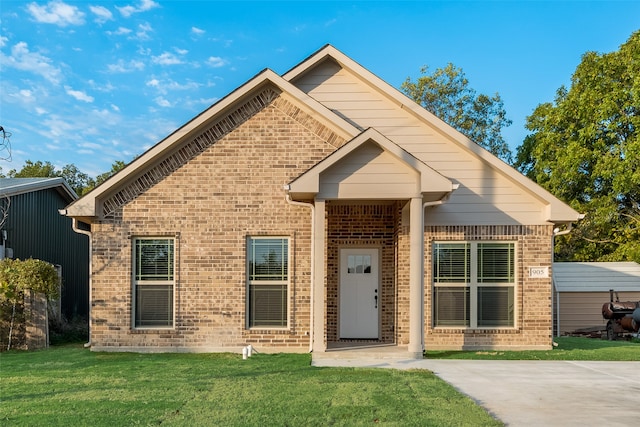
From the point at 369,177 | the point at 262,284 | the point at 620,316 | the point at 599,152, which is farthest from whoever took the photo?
the point at 599,152

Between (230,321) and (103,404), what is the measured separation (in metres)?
4.60

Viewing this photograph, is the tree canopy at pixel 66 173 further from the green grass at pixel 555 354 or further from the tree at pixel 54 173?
the green grass at pixel 555 354

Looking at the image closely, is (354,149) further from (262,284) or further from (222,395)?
(222,395)

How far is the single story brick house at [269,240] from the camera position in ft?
34.0

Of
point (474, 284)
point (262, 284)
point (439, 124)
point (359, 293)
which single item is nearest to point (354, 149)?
point (439, 124)

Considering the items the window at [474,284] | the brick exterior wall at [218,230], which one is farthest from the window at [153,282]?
the window at [474,284]

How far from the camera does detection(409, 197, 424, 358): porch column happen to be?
930 cm

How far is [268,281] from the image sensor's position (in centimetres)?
1048

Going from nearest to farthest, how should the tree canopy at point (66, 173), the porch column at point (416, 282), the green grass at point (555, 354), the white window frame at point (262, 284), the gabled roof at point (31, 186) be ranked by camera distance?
the porch column at point (416, 282) < the green grass at point (555, 354) < the white window frame at point (262, 284) < the gabled roof at point (31, 186) < the tree canopy at point (66, 173)

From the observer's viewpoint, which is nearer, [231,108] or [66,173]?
[231,108]

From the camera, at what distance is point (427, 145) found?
11.1 meters

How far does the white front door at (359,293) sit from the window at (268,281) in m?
1.56

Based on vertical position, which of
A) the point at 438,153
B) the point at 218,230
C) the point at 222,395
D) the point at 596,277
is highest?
the point at 438,153

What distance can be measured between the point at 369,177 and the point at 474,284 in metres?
3.64
